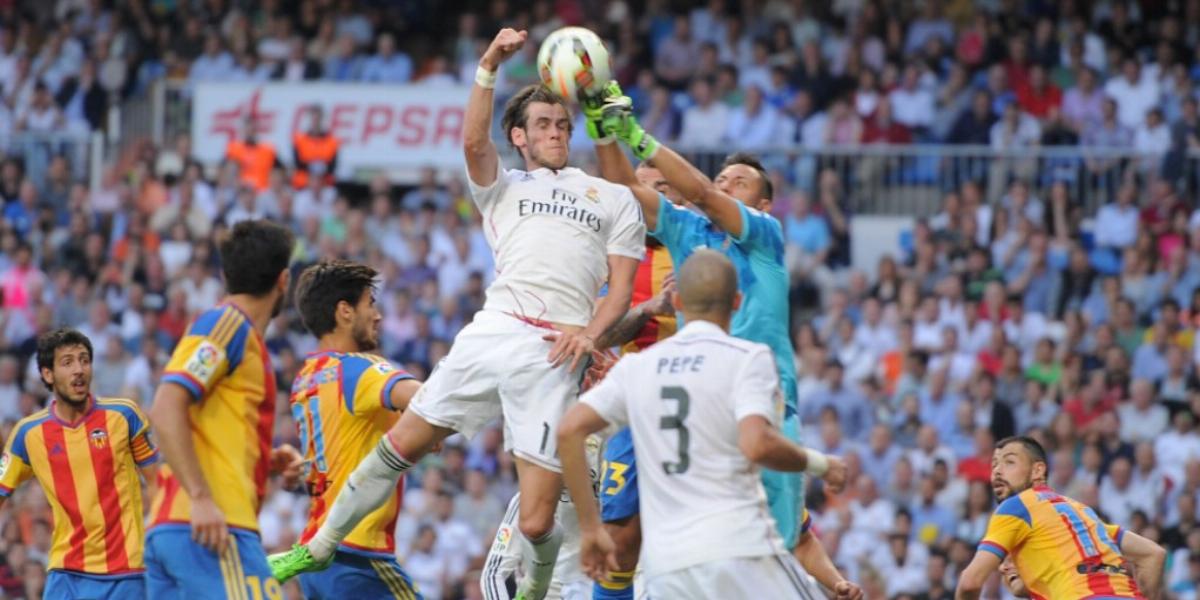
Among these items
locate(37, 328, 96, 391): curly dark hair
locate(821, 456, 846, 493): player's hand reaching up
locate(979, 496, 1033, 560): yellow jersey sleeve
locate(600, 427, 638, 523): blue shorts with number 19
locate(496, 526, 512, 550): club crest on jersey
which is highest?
locate(37, 328, 96, 391): curly dark hair

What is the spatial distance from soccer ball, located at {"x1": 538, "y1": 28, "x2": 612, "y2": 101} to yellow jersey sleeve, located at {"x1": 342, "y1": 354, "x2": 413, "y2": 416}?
186cm

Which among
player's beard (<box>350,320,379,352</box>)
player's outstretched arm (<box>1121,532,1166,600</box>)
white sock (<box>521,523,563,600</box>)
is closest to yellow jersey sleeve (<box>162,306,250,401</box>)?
player's beard (<box>350,320,379,352</box>)

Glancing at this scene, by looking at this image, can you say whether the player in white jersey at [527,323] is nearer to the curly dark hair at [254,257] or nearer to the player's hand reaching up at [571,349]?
the player's hand reaching up at [571,349]

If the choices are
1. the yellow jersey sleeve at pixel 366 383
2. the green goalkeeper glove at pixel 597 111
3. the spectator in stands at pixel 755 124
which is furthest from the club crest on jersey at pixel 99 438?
the spectator in stands at pixel 755 124

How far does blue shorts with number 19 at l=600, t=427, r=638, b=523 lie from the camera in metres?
11.1

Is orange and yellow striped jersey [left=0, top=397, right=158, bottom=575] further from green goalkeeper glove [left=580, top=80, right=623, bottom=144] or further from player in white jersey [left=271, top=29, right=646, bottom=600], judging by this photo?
green goalkeeper glove [left=580, top=80, right=623, bottom=144]

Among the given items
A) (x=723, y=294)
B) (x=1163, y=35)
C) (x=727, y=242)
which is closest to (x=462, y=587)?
(x=727, y=242)

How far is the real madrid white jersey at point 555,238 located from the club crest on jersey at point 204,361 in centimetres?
222

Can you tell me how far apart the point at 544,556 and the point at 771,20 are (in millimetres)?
17358

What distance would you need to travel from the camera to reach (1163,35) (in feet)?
85.6

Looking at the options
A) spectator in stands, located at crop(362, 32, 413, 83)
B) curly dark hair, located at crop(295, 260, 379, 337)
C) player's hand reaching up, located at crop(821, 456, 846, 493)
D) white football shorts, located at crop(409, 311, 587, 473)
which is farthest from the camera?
spectator in stands, located at crop(362, 32, 413, 83)

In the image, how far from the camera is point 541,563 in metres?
11.1

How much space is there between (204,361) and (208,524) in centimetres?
72

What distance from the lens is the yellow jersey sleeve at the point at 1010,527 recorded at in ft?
39.1
